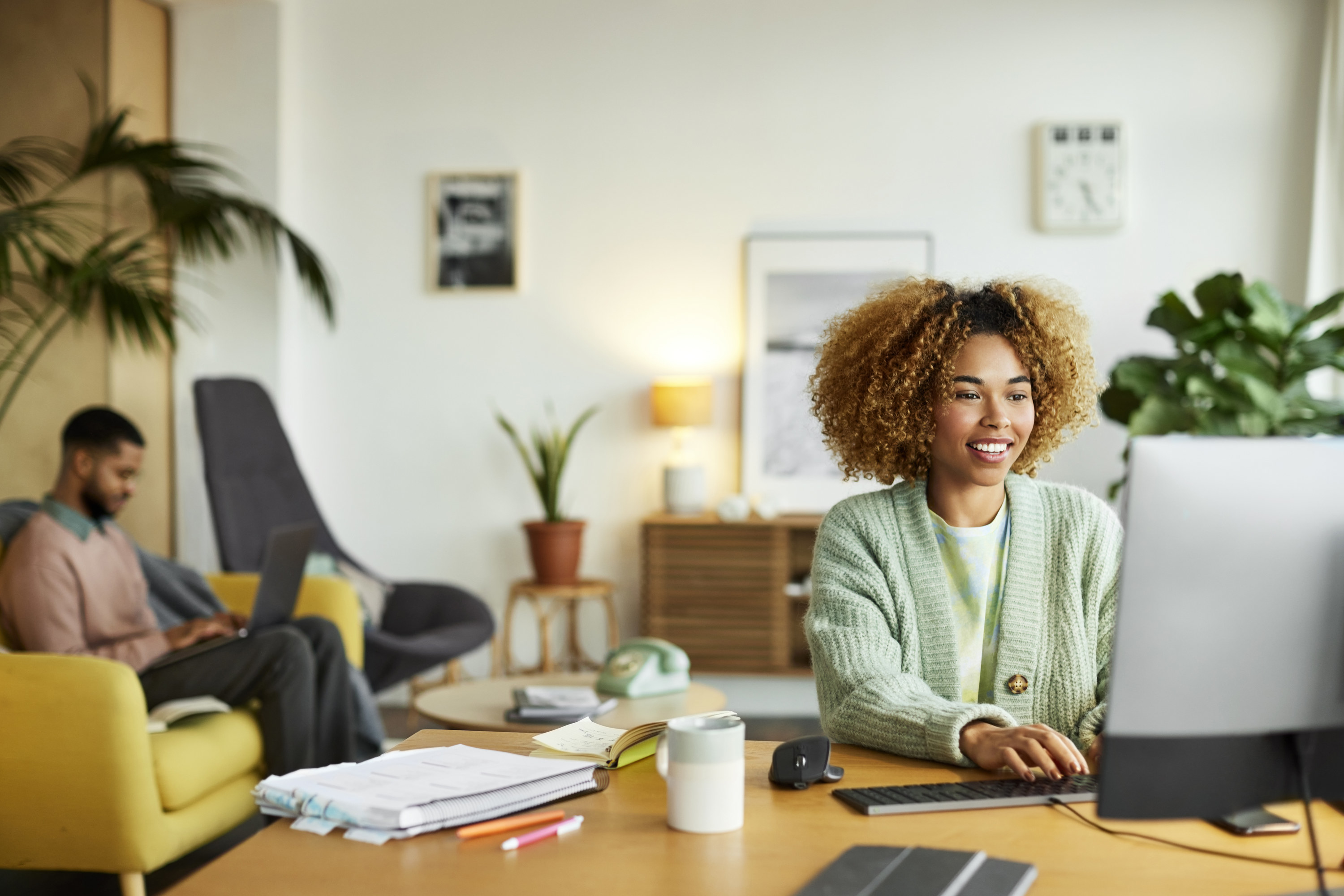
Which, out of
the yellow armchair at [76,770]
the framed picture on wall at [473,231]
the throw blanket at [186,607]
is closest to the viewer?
the yellow armchair at [76,770]

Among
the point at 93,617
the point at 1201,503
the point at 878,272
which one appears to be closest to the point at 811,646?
the point at 1201,503

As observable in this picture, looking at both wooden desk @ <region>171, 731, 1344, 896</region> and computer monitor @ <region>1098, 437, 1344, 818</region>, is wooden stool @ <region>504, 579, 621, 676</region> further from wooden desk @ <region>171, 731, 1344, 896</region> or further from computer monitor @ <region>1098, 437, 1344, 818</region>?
computer monitor @ <region>1098, 437, 1344, 818</region>

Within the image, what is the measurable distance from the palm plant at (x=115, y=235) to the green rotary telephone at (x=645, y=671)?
Result: 2.49m

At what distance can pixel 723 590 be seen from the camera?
183 inches

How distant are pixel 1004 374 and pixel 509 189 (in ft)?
12.1

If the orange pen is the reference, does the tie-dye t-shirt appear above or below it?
above

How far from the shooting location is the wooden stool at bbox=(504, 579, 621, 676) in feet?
15.4

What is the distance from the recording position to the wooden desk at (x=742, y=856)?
3.37 feet

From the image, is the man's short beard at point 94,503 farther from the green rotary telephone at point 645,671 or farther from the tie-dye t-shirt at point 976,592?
the tie-dye t-shirt at point 976,592

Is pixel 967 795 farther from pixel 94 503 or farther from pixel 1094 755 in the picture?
pixel 94 503

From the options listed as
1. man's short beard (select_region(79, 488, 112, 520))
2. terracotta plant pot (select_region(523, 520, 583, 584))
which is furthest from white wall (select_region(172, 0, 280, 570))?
man's short beard (select_region(79, 488, 112, 520))

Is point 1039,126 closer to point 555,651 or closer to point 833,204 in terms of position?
point 833,204

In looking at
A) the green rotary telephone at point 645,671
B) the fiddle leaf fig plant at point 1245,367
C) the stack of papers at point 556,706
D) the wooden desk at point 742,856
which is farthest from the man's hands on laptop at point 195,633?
the fiddle leaf fig plant at point 1245,367

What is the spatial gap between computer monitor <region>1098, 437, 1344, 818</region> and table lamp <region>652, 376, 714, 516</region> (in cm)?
379
